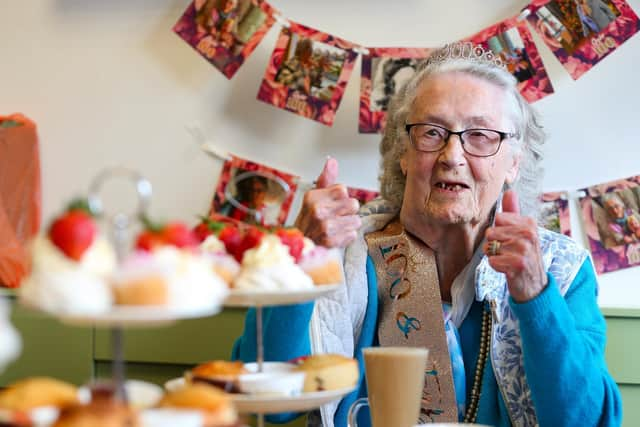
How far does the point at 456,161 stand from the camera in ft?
5.08

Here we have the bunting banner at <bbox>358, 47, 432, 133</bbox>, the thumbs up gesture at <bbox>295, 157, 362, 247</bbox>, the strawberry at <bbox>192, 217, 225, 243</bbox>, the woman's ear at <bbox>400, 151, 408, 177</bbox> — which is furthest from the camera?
the bunting banner at <bbox>358, 47, 432, 133</bbox>

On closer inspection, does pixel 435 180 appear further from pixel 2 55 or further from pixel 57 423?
pixel 2 55

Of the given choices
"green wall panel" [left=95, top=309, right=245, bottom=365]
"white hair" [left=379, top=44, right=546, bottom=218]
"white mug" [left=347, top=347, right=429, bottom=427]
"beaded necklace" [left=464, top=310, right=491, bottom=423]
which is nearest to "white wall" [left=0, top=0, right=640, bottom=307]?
"white hair" [left=379, top=44, right=546, bottom=218]

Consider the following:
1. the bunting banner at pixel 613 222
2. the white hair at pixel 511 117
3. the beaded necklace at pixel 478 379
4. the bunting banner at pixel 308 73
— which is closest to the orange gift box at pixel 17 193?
the bunting banner at pixel 308 73

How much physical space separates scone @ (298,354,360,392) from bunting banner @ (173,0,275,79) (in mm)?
1166

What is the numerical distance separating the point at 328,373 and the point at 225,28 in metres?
1.25

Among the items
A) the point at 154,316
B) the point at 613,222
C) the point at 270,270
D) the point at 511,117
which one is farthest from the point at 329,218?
the point at 613,222

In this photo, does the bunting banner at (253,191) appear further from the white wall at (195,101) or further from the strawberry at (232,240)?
the strawberry at (232,240)

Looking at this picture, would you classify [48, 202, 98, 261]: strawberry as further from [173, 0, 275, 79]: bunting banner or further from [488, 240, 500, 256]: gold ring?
[173, 0, 275, 79]: bunting banner

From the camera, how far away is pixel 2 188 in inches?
81.6

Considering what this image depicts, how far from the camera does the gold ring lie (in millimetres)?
1402

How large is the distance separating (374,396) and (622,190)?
104 cm

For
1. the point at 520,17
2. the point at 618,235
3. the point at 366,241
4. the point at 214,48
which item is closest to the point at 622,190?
the point at 618,235

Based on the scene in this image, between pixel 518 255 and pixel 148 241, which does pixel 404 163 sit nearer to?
pixel 518 255
